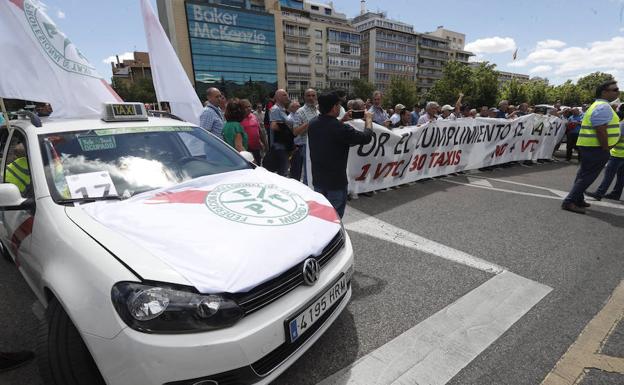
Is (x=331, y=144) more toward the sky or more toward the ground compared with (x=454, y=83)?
more toward the ground

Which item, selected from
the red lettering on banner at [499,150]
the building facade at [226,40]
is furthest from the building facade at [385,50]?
the red lettering on banner at [499,150]

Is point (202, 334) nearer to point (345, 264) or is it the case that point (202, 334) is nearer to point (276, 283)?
point (276, 283)

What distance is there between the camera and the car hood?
58.1 inches

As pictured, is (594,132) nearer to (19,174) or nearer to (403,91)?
(19,174)

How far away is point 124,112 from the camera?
280cm

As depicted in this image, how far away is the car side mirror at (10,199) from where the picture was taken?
6.24 feet

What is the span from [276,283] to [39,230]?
1492 millimetres

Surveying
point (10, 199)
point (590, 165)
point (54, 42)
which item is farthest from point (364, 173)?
point (10, 199)

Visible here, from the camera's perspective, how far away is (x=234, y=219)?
6.10ft

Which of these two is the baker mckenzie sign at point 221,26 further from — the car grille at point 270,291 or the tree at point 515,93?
the car grille at point 270,291

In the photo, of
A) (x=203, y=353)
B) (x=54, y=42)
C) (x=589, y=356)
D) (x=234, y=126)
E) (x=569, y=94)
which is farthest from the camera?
(x=569, y=94)

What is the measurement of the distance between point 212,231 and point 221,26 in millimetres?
72860

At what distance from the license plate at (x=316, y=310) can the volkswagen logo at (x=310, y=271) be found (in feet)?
0.36

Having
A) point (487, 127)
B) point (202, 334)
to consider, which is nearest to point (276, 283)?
point (202, 334)
